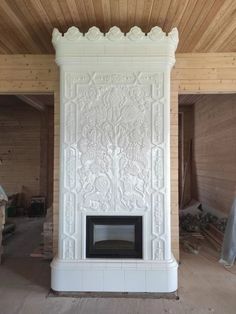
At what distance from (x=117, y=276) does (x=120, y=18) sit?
9.09 feet

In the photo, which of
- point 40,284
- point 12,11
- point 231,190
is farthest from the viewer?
point 231,190

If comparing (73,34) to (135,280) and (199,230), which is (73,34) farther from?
(199,230)

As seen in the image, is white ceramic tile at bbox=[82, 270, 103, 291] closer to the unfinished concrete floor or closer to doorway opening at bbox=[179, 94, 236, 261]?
the unfinished concrete floor

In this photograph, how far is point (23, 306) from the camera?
10.1 ft

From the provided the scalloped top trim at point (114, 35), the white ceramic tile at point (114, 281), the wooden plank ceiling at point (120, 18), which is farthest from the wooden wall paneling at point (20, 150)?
the white ceramic tile at point (114, 281)

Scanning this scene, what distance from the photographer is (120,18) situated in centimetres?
329

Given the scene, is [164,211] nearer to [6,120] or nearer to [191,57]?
[191,57]

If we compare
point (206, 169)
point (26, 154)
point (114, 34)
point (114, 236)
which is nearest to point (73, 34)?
point (114, 34)

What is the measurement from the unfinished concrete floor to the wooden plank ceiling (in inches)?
115

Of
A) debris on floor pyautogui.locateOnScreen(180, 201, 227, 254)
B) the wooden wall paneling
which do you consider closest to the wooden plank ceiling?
debris on floor pyautogui.locateOnScreen(180, 201, 227, 254)

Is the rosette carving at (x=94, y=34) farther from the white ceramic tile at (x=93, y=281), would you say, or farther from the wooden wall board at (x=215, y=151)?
the wooden wall board at (x=215, y=151)

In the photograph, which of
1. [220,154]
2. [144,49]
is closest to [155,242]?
[144,49]

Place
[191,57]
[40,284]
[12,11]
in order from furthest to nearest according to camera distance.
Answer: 1. [191,57]
2. [40,284]
3. [12,11]

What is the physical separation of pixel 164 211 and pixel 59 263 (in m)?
1.29
